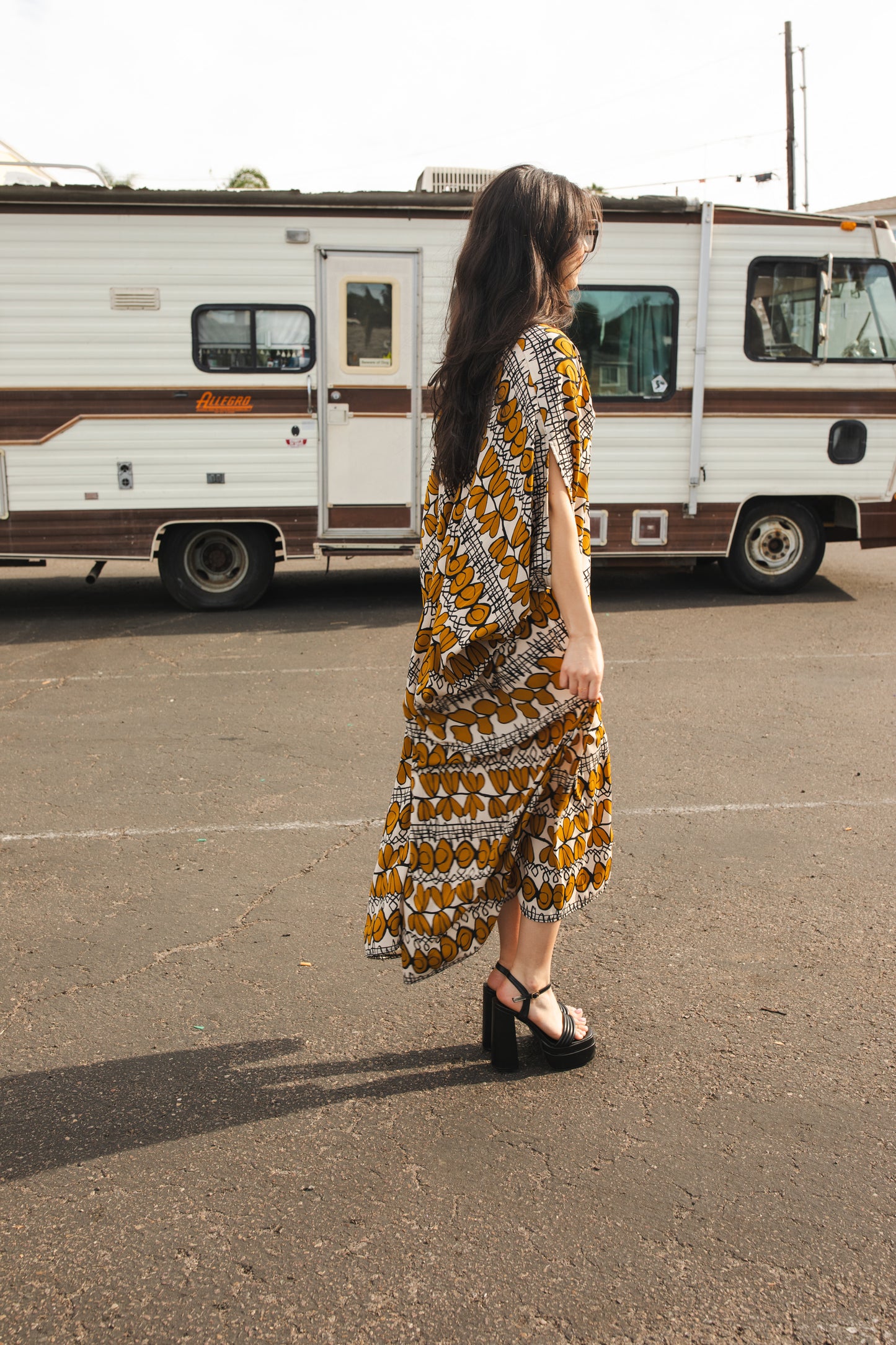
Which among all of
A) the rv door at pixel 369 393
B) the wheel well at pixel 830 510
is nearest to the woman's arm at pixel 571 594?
the rv door at pixel 369 393

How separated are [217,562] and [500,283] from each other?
6.79 metres

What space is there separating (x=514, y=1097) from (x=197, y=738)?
337cm

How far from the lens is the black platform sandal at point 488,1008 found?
9.39 ft

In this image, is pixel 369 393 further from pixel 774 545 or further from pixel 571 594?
pixel 571 594

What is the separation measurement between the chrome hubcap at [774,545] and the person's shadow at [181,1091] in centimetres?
718

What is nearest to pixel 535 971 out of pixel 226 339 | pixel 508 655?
pixel 508 655

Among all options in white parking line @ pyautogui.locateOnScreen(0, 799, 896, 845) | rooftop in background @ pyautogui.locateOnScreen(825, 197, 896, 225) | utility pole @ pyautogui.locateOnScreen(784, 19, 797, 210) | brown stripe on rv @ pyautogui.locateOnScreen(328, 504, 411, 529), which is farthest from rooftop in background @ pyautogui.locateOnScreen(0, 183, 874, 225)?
rooftop in background @ pyautogui.locateOnScreen(825, 197, 896, 225)

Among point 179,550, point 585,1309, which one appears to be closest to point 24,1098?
point 585,1309

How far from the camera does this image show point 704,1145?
257 cm

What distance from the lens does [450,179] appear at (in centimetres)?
874

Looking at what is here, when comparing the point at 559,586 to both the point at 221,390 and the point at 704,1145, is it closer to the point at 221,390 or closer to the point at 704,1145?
the point at 704,1145

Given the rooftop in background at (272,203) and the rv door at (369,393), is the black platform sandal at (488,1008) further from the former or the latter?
the rooftop in background at (272,203)

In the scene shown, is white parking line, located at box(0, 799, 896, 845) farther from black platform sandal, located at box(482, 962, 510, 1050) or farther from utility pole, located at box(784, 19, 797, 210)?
utility pole, located at box(784, 19, 797, 210)

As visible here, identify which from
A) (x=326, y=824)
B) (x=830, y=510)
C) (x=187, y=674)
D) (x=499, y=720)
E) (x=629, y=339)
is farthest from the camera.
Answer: (x=830, y=510)
